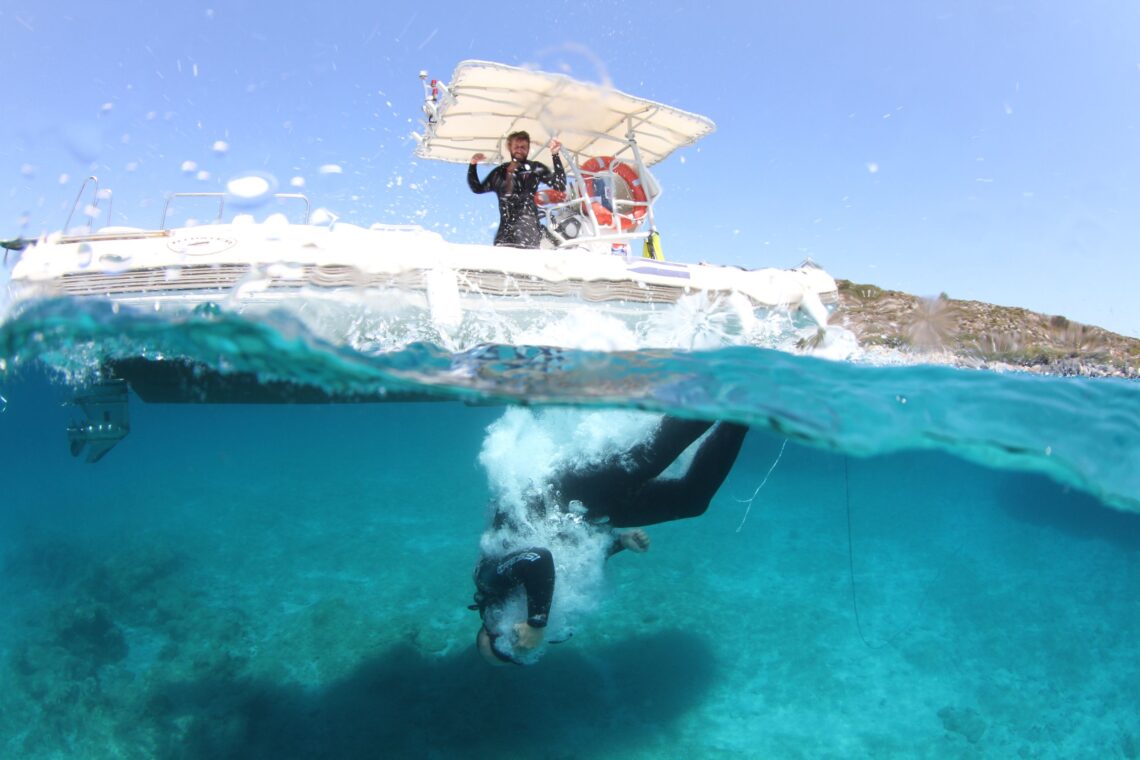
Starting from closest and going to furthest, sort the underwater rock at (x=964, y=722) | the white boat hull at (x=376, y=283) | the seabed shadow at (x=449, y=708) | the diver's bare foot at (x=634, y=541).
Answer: the diver's bare foot at (x=634, y=541)
the white boat hull at (x=376, y=283)
the seabed shadow at (x=449, y=708)
the underwater rock at (x=964, y=722)

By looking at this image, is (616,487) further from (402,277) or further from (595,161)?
(595,161)

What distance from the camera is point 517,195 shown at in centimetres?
840

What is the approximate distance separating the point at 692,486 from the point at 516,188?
512cm

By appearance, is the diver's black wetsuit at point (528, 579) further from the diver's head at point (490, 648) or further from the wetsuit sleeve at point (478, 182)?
the wetsuit sleeve at point (478, 182)

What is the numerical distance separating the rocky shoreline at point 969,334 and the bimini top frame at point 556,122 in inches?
147

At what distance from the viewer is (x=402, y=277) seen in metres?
6.56

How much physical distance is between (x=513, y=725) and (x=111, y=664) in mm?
5926

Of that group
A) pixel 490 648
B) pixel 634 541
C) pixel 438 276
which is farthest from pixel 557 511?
pixel 438 276

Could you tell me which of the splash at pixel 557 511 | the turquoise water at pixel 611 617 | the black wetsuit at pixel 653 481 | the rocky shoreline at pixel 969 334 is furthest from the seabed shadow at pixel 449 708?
the rocky shoreline at pixel 969 334

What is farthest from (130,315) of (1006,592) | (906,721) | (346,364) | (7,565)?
(1006,592)

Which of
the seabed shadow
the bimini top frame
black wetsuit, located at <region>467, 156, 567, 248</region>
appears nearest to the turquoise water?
the seabed shadow

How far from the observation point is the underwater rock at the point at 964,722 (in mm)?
7695

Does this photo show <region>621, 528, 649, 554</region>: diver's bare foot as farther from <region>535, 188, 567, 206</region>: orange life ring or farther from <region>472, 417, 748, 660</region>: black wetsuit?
<region>535, 188, 567, 206</region>: orange life ring

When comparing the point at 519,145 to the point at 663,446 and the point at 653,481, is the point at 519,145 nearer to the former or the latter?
the point at 663,446
